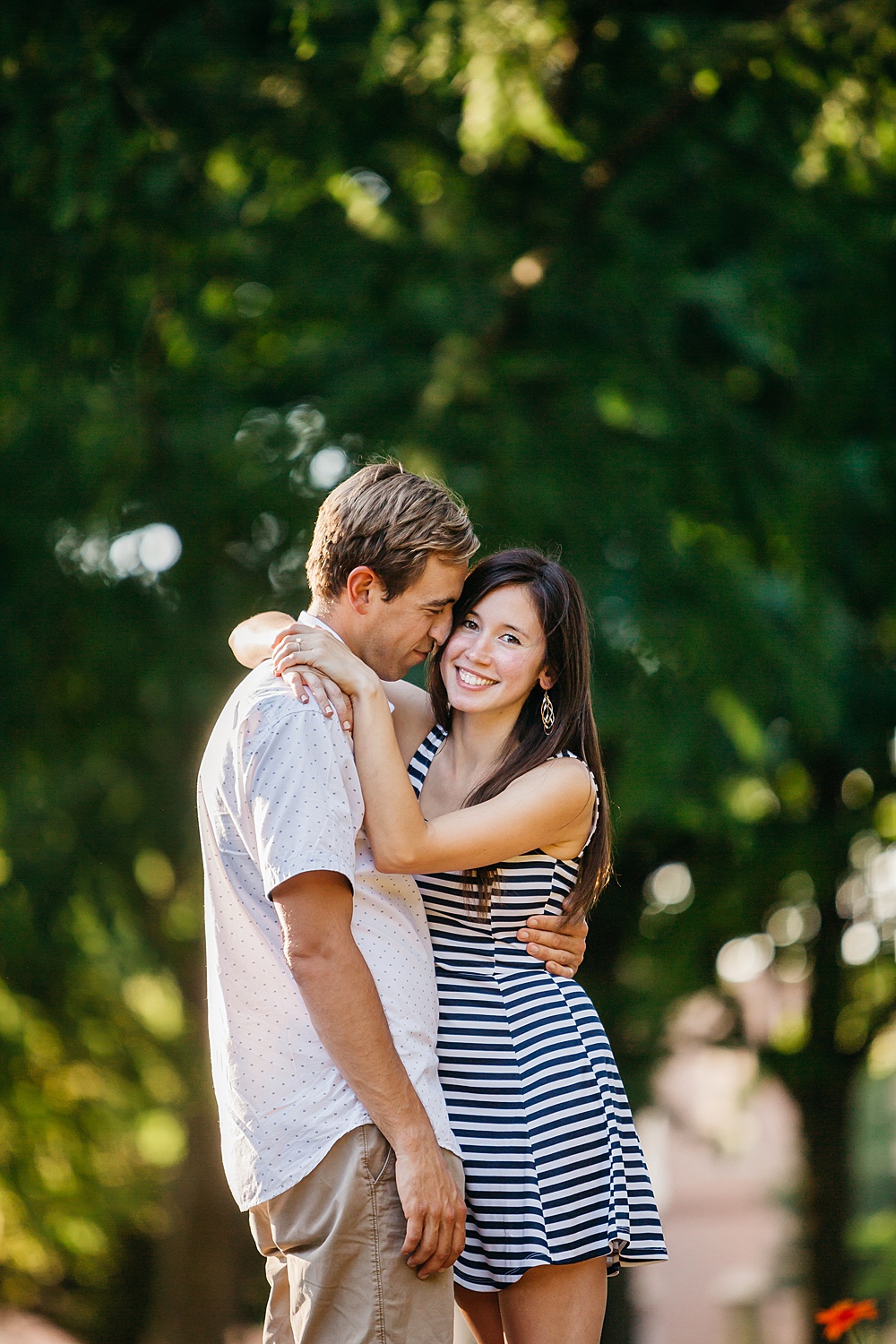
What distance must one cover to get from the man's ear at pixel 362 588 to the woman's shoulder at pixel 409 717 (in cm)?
30

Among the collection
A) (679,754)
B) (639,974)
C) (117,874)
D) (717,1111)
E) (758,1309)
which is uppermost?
(679,754)

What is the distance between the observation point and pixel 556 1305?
7.43ft

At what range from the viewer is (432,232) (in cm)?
576

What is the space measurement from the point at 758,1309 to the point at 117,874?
10580mm

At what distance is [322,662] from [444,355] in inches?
137

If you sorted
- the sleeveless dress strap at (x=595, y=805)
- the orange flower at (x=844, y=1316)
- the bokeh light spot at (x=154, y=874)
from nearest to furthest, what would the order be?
1. the sleeveless dress strap at (x=595, y=805)
2. the orange flower at (x=844, y=1316)
3. the bokeh light spot at (x=154, y=874)

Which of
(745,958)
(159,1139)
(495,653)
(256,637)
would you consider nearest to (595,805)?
(495,653)

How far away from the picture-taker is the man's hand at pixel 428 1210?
2047 mm

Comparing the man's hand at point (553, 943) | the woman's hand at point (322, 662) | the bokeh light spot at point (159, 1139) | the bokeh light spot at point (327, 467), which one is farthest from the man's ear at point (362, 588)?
the bokeh light spot at point (159, 1139)

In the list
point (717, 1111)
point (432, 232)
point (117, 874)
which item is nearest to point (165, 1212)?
point (117, 874)

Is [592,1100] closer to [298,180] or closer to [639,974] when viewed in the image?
[298,180]

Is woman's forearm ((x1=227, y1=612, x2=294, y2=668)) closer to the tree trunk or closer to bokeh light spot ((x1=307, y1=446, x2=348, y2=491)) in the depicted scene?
bokeh light spot ((x1=307, y1=446, x2=348, y2=491))

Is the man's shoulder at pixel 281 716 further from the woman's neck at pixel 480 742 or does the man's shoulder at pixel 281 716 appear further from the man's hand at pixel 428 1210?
the man's hand at pixel 428 1210

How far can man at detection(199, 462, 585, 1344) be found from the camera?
6.70 feet
